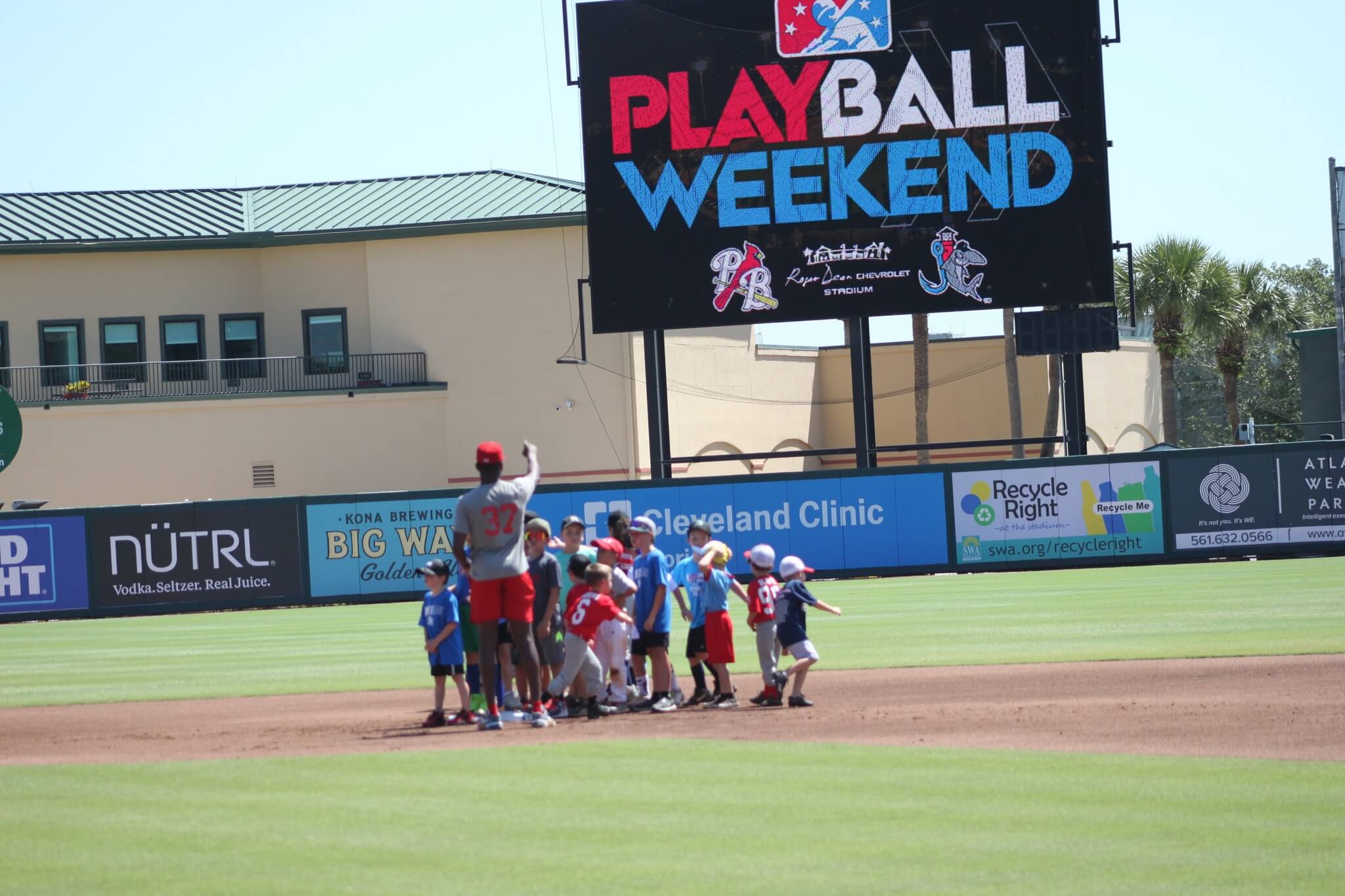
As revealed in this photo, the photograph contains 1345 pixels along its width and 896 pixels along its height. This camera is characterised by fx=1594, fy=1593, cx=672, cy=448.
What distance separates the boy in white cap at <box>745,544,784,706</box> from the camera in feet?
42.3

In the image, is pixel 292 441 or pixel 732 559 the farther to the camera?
pixel 292 441

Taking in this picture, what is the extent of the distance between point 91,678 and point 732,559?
1442 cm

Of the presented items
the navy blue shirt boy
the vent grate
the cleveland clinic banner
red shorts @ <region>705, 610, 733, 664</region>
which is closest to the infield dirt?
red shorts @ <region>705, 610, 733, 664</region>

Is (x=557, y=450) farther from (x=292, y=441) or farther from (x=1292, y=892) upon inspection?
(x=1292, y=892)

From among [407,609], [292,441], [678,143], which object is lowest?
[407,609]

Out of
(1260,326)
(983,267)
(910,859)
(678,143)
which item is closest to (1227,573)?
(983,267)

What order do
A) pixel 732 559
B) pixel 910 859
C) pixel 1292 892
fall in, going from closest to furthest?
pixel 1292 892, pixel 910 859, pixel 732 559

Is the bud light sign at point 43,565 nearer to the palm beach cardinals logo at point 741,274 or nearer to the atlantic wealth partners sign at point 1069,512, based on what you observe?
the palm beach cardinals logo at point 741,274

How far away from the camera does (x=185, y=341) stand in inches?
1881

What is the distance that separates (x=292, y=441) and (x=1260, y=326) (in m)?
33.4

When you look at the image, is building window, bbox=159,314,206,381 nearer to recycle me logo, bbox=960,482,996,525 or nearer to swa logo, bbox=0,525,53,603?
swa logo, bbox=0,525,53,603

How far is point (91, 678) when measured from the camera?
1802 centimetres

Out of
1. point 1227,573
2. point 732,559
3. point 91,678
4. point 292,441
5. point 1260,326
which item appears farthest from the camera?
point 1260,326

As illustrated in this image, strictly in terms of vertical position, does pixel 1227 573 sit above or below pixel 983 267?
below
